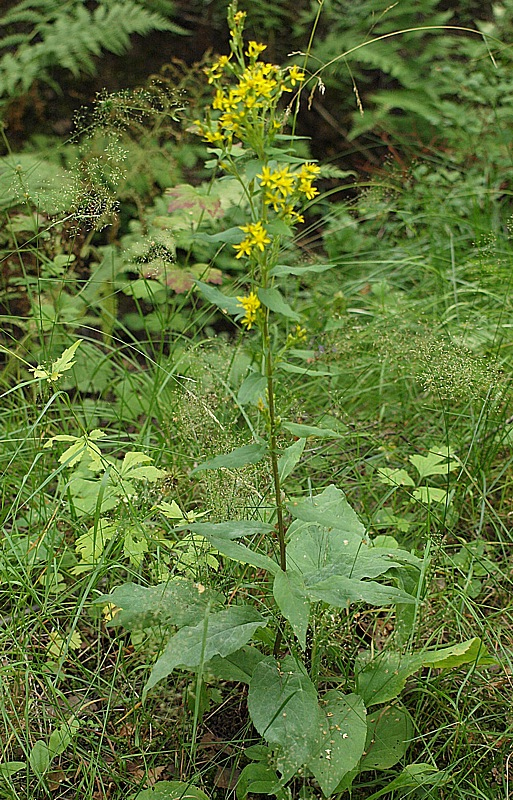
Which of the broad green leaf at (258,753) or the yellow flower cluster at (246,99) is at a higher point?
the yellow flower cluster at (246,99)

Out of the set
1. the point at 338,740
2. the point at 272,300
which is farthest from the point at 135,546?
the point at 272,300

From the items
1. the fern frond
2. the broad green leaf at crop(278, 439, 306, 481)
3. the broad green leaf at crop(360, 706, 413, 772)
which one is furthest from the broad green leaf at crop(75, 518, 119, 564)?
the fern frond

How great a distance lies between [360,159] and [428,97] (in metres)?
0.55

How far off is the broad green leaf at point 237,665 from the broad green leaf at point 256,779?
153 mm

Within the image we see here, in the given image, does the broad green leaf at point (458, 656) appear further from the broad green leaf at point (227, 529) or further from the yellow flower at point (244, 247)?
the yellow flower at point (244, 247)

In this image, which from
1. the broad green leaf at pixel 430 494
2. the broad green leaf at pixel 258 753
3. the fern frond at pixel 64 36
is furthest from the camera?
the fern frond at pixel 64 36

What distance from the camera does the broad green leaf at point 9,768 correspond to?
136 centimetres

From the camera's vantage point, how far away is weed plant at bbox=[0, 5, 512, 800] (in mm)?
1244

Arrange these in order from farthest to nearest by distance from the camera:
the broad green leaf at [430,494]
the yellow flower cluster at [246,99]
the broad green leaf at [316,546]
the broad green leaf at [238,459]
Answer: the broad green leaf at [430,494] → the broad green leaf at [316,546] → the broad green leaf at [238,459] → the yellow flower cluster at [246,99]

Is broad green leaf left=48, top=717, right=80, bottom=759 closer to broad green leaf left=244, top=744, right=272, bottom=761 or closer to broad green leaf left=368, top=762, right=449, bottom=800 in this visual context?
broad green leaf left=244, top=744, right=272, bottom=761

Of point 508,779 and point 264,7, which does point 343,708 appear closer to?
point 508,779

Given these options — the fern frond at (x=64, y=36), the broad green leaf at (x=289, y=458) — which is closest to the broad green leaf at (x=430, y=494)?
the broad green leaf at (x=289, y=458)

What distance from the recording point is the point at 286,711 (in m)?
1.25

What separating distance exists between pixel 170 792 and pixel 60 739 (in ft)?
0.86
